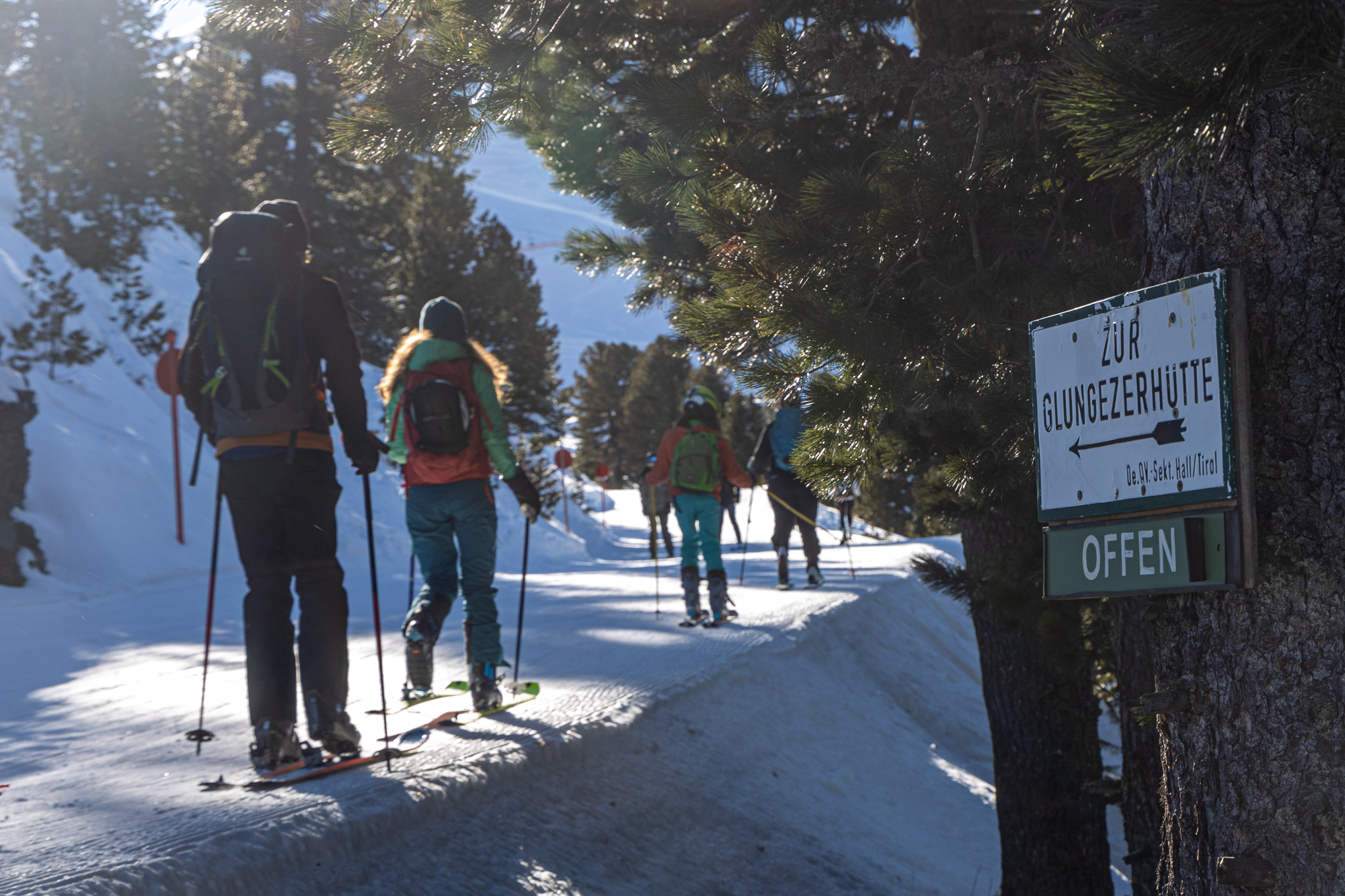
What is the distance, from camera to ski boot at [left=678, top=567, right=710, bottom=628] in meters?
7.59

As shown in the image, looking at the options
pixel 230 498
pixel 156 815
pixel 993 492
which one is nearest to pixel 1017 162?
pixel 993 492

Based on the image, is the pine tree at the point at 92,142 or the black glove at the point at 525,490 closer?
the black glove at the point at 525,490

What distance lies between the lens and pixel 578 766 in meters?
3.99

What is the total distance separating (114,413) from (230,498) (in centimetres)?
1646

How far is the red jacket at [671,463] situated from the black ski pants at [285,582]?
398 cm

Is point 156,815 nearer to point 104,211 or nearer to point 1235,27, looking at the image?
point 1235,27

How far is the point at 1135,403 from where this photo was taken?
6.33ft

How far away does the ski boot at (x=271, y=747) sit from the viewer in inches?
147

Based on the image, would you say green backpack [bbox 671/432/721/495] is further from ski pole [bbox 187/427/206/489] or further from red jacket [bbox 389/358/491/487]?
ski pole [bbox 187/427/206/489]

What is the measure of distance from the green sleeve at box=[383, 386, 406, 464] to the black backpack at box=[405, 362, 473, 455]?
10 centimetres

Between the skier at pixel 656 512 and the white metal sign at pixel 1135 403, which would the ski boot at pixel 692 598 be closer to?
the skier at pixel 656 512

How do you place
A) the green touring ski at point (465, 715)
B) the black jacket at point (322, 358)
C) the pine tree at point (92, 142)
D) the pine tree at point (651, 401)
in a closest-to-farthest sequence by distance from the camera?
the black jacket at point (322, 358) → the green touring ski at point (465, 715) → the pine tree at point (92, 142) → the pine tree at point (651, 401)

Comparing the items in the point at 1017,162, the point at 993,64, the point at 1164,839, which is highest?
the point at 993,64

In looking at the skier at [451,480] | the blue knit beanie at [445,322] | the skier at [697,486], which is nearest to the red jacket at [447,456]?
the skier at [451,480]
